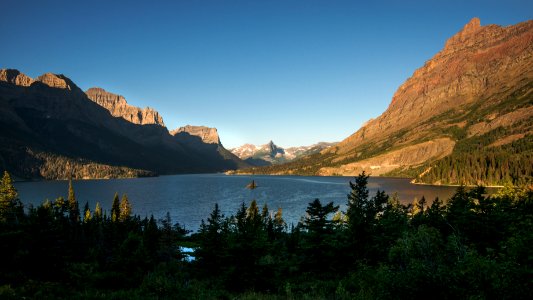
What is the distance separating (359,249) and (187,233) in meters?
89.1

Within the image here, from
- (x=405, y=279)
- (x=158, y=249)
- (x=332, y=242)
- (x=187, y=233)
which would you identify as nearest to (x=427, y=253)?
(x=405, y=279)

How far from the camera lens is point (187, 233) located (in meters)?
108

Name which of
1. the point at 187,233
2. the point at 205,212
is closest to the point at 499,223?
the point at 187,233

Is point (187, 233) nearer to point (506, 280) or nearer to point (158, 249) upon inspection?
point (158, 249)

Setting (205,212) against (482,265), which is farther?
(205,212)

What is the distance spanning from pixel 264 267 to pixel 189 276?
11630 mm

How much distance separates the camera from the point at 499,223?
25016 mm

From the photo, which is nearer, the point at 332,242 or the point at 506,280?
the point at 506,280

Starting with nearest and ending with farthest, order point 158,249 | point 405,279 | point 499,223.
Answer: point 405,279 → point 499,223 → point 158,249

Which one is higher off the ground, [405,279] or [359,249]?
[405,279]

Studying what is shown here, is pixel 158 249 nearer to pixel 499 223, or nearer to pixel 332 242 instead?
pixel 332 242

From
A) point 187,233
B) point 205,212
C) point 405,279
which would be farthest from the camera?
point 205,212

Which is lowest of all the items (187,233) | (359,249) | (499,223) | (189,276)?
(187,233)

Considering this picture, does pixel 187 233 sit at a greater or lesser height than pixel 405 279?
lesser
